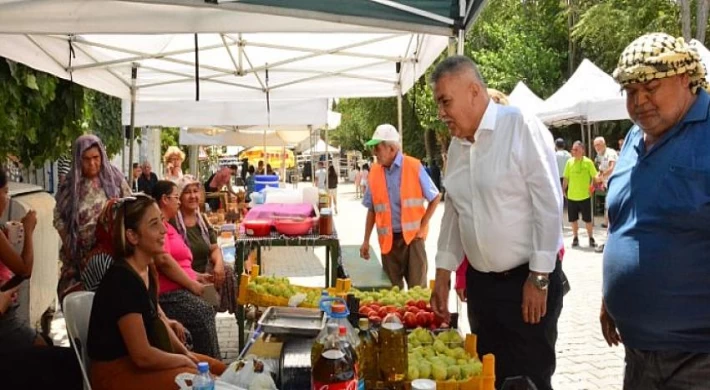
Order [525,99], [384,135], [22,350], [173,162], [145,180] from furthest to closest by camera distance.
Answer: [525,99], [145,180], [173,162], [384,135], [22,350]

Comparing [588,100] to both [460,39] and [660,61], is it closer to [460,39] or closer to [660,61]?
[460,39]

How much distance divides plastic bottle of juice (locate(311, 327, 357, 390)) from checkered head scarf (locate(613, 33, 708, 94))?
1396mm

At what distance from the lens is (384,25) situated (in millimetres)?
3377

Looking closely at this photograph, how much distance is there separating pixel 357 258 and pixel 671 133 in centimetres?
477

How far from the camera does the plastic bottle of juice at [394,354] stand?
2078 millimetres

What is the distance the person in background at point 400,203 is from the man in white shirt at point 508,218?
2722 mm

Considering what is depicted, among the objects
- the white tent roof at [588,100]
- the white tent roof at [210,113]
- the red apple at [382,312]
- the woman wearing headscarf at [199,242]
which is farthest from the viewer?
the white tent roof at [588,100]

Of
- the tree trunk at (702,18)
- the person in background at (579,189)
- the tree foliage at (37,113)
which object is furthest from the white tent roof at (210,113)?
the tree trunk at (702,18)

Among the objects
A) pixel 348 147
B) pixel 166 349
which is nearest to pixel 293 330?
pixel 166 349

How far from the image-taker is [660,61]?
211 cm

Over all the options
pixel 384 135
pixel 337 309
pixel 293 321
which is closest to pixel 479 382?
pixel 337 309

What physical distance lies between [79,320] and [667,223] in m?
2.75

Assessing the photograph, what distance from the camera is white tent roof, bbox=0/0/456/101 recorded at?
11.4 feet

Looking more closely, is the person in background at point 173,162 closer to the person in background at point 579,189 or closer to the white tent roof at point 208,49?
the white tent roof at point 208,49
